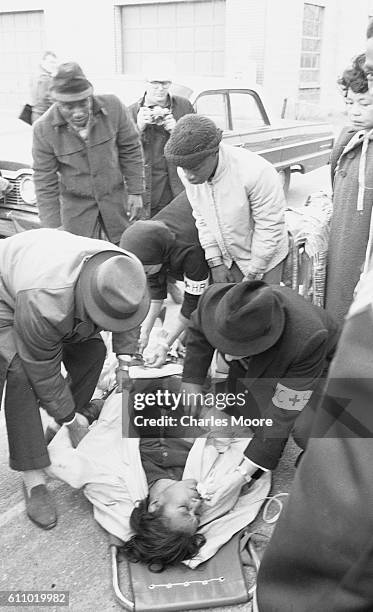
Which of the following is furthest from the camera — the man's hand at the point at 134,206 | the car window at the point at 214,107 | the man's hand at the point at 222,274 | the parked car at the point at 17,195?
the car window at the point at 214,107

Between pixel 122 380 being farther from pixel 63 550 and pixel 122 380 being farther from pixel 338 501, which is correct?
pixel 338 501

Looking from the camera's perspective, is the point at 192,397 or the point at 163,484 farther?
the point at 192,397

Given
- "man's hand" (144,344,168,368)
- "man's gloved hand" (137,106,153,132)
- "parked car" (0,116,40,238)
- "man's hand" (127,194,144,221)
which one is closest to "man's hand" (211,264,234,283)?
"man's hand" (144,344,168,368)

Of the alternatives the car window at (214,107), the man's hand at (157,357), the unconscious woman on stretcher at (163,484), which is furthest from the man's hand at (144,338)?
the car window at (214,107)

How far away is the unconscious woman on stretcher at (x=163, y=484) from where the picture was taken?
2.30 m

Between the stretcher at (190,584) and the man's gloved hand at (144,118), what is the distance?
2728 mm

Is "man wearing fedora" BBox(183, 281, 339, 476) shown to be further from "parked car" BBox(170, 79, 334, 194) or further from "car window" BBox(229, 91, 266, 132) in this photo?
"car window" BBox(229, 91, 266, 132)

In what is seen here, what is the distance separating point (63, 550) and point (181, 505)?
509 mm

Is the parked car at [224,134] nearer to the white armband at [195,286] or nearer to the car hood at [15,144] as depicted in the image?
the car hood at [15,144]

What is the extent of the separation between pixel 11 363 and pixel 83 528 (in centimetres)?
75

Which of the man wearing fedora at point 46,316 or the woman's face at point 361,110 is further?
the woman's face at point 361,110

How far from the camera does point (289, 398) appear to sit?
2.49m

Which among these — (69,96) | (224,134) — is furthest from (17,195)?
(224,134)

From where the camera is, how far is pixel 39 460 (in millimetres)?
2562
